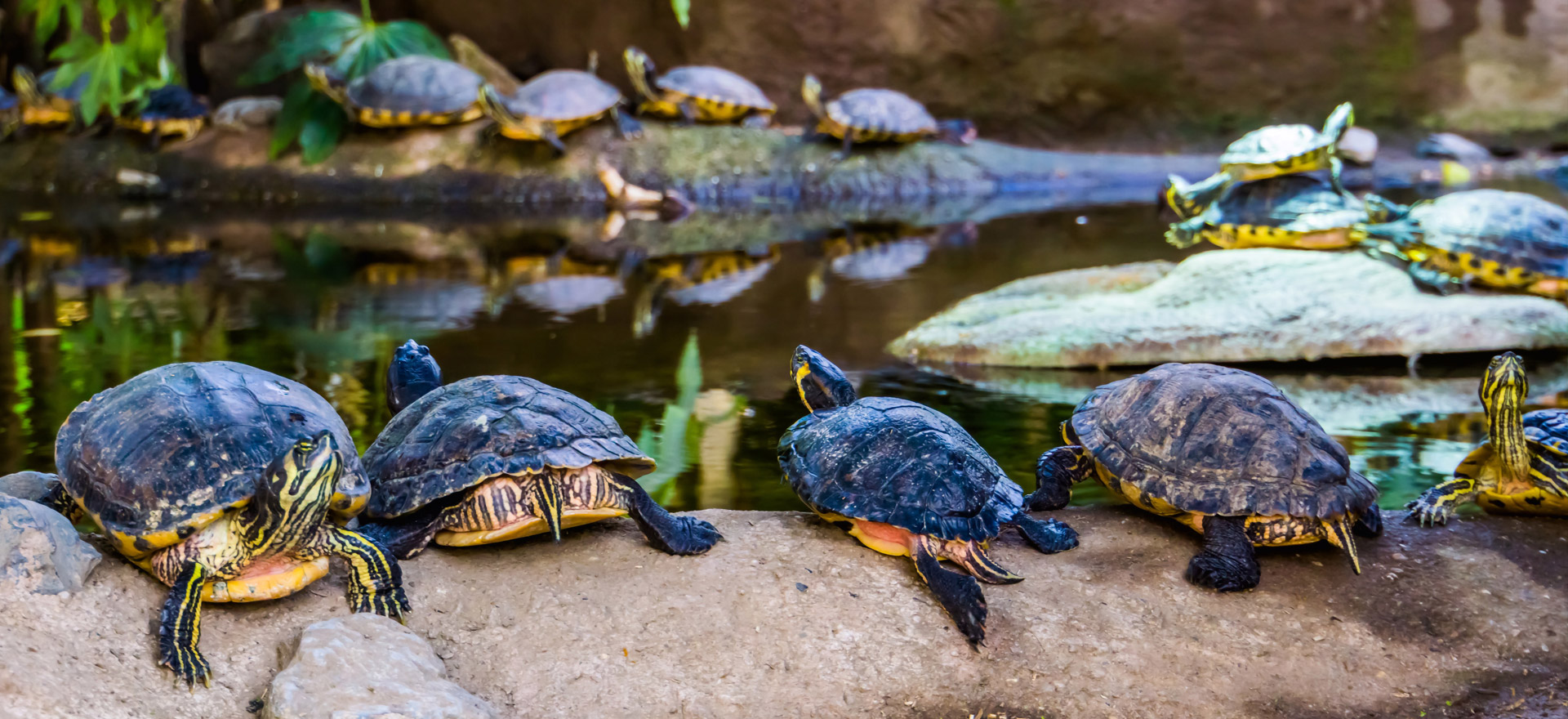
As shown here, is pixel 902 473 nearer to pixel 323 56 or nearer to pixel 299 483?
pixel 299 483

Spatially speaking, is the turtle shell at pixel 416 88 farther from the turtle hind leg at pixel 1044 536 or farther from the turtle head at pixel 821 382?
the turtle hind leg at pixel 1044 536

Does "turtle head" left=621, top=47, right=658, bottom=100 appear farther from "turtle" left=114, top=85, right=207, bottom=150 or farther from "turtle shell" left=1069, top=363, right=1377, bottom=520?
"turtle shell" left=1069, top=363, right=1377, bottom=520

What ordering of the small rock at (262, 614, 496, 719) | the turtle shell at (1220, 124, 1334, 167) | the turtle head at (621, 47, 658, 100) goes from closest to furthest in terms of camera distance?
the small rock at (262, 614, 496, 719)
the turtle shell at (1220, 124, 1334, 167)
the turtle head at (621, 47, 658, 100)

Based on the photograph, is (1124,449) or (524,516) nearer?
(524,516)

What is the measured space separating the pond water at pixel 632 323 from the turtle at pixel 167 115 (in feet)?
5.52

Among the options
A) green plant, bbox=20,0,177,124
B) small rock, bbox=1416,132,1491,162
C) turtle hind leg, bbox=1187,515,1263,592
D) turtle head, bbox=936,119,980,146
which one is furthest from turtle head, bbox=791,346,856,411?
small rock, bbox=1416,132,1491,162

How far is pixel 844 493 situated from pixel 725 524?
0.34 meters

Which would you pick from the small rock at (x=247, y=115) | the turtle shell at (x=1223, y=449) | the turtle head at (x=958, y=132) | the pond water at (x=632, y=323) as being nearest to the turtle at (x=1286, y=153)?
the pond water at (x=632, y=323)

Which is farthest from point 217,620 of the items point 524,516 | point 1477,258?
point 1477,258

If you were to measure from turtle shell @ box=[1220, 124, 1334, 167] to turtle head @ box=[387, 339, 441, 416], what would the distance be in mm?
4670

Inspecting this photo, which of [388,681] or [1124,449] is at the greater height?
[1124,449]

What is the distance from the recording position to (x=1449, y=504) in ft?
8.98

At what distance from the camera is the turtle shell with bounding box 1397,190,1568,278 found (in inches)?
200

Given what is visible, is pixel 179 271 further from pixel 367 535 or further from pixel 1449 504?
pixel 1449 504
